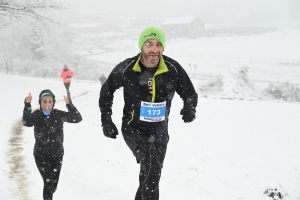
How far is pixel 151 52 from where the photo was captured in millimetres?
3549

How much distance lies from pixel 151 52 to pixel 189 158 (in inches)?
237

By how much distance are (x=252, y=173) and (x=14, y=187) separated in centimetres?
575

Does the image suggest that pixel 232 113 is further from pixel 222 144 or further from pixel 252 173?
pixel 252 173

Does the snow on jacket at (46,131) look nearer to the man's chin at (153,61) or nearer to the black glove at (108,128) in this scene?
A: the black glove at (108,128)

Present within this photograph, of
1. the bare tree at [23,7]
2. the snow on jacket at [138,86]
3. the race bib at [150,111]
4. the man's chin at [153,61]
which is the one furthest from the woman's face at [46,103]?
the bare tree at [23,7]

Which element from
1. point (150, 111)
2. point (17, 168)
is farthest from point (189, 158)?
point (150, 111)

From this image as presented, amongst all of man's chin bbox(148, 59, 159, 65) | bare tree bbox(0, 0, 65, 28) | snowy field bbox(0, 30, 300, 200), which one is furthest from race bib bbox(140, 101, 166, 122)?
bare tree bbox(0, 0, 65, 28)

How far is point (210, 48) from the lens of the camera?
238ft

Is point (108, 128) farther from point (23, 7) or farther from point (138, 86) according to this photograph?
point (23, 7)

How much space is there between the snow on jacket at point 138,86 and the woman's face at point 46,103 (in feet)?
3.82

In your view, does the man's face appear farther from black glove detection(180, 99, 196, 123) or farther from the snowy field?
the snowy field

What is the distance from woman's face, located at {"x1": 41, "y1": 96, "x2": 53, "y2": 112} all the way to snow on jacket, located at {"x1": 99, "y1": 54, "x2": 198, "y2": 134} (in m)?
1.17

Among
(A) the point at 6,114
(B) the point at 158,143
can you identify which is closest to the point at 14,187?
(B) the point at 158,143

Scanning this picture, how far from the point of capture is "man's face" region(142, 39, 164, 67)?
11.6ft
